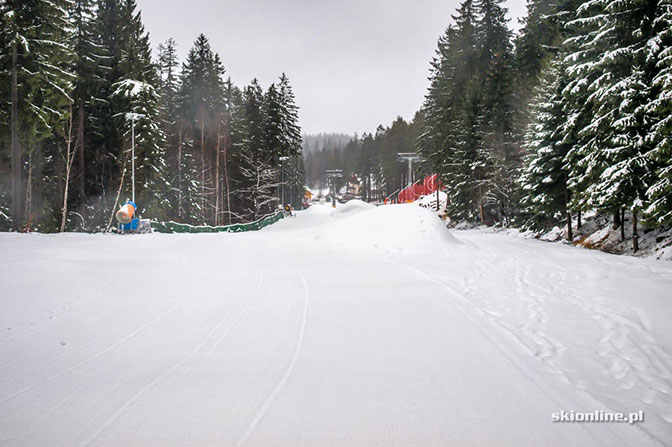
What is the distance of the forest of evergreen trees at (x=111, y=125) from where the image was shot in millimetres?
21047

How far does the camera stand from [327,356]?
490 cm

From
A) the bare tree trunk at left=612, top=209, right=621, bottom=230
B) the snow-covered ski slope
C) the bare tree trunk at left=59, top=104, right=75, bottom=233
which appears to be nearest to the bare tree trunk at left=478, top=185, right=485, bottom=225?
the bare tree trunk at left=612, top=209, right=621, bottom=230

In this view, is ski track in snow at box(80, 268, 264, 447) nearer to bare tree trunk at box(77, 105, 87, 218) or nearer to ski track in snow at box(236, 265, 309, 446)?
ski track in snow at box(236, 265, 309, 446)

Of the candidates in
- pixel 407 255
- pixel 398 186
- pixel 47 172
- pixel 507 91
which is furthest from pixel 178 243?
pixel 398 186

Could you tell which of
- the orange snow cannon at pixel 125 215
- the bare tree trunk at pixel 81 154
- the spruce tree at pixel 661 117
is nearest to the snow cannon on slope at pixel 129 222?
the orange snow cannon at pixel 125 215

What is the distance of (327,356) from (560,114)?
2308 centimetres

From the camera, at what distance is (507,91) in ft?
118

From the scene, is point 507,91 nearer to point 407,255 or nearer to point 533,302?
point 407,255

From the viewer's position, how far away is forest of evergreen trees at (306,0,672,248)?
543 inches

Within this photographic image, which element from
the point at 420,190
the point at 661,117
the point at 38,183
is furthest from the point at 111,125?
the point at 420,190

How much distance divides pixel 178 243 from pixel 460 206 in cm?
2929

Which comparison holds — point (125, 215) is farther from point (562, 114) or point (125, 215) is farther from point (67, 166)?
point (562, 114)

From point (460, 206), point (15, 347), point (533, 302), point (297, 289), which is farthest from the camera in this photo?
point (460, 206)

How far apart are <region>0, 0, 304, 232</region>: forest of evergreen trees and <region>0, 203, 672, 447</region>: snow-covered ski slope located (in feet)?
52.5
